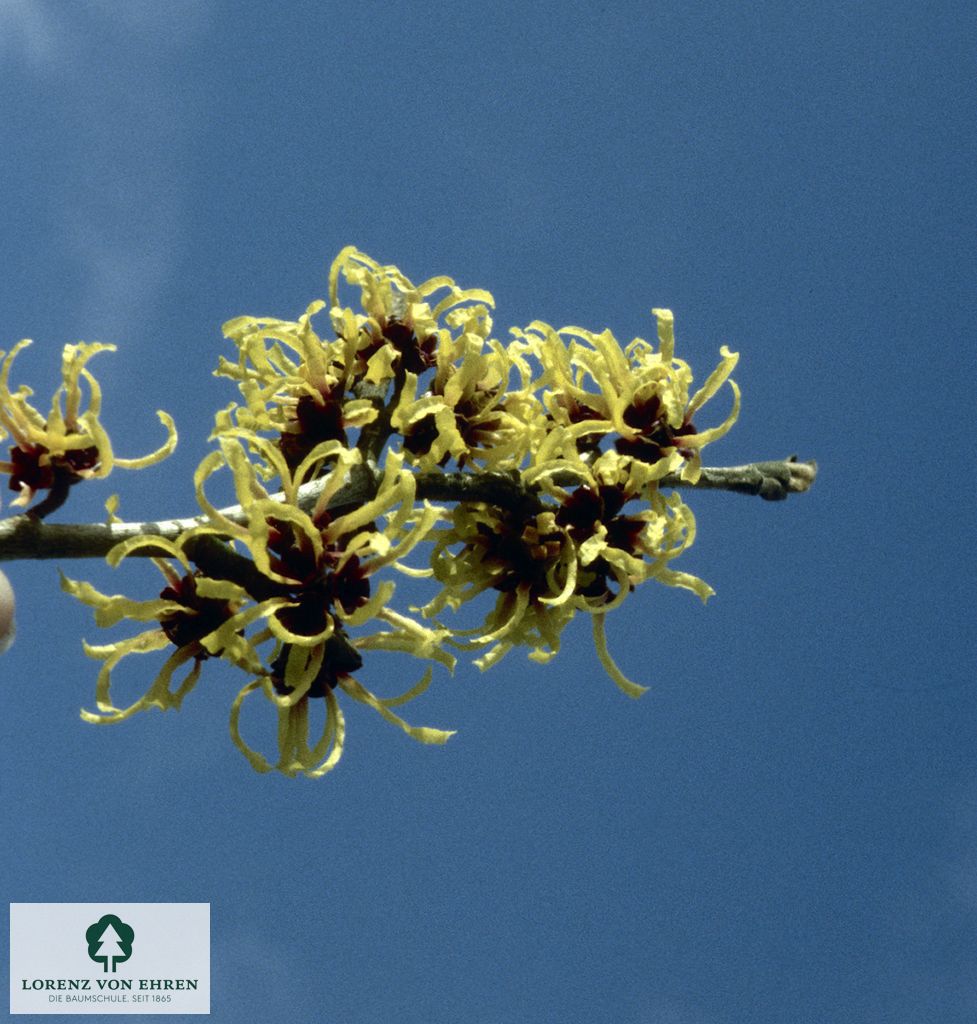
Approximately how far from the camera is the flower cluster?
313cm

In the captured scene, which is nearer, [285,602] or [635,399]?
[285,602]

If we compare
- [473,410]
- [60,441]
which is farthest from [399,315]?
[60,441]

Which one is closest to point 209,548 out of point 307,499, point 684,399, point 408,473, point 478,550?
point 307,499

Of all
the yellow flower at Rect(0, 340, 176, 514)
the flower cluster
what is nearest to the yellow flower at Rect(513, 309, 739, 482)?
the flower cluster

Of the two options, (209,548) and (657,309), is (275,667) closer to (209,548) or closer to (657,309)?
(209,548)

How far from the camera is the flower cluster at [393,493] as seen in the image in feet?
10.3

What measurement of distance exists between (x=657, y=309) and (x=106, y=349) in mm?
1835

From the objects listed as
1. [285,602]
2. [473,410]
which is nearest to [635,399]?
[473,410]

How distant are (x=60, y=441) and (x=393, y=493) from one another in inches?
39.9

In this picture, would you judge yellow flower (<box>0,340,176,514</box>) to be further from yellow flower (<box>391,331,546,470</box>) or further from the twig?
yellow flower (<box>391,331,546,470</box>)

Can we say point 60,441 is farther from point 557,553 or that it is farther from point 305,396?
point 557,553

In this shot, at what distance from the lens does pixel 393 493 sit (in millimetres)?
3094

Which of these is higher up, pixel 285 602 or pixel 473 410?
pixel 473 410

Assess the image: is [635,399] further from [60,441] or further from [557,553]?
[60,441]
